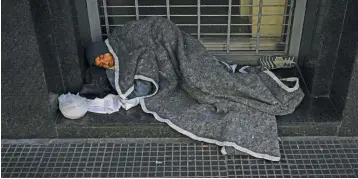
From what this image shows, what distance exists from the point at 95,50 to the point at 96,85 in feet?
0.81

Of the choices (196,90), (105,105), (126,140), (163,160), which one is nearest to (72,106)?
(105,105)

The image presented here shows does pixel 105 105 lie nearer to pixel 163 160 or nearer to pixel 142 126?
pixel 142 126

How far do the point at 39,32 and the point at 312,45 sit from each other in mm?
1774

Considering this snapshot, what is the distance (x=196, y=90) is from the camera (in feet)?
9.48

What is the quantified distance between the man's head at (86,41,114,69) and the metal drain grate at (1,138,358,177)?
58cm

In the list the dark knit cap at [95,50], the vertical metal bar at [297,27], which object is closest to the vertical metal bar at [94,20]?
the dark knit cap at [95,50]

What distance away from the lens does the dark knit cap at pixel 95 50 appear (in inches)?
119

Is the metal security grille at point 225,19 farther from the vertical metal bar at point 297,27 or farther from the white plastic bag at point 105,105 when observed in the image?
the white plastic bag at point 105,105

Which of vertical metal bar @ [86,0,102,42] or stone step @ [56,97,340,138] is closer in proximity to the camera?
stone step @ [56,97,340,138]

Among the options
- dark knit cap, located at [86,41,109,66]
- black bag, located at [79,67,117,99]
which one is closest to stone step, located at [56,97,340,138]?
black bag, located at [79,67,117,99]

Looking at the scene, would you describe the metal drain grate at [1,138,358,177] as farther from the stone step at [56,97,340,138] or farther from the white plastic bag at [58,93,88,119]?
the white plastic bag at [58,93,88,119]

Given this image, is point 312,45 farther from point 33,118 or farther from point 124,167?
point 33,118

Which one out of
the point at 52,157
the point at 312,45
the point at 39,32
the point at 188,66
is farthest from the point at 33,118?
the point at 312,45

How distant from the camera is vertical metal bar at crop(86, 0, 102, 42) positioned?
10.1 feet
